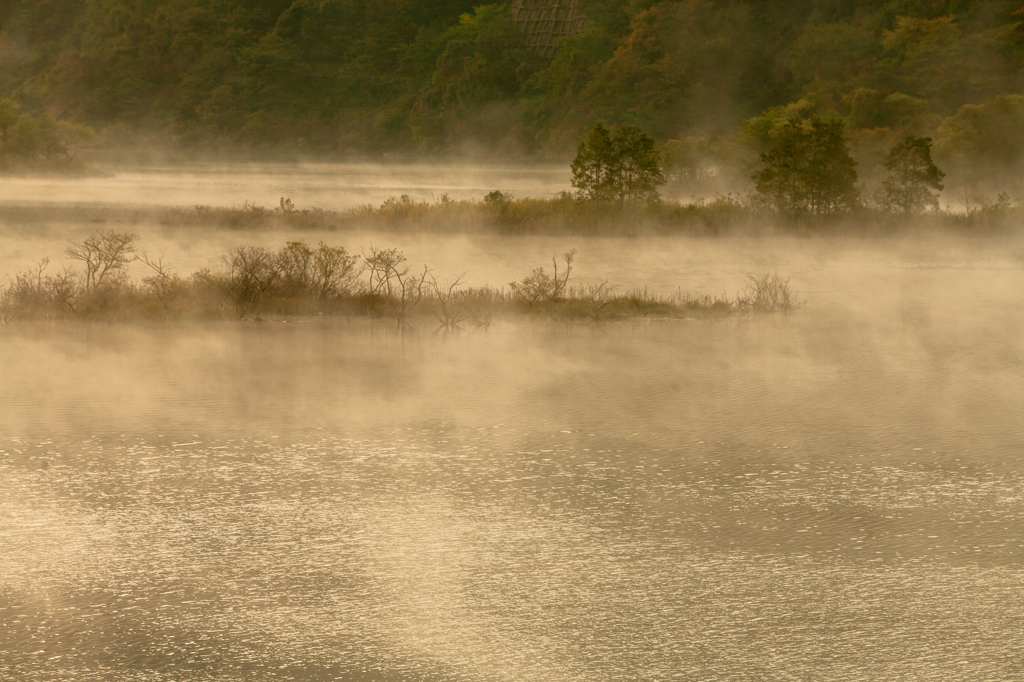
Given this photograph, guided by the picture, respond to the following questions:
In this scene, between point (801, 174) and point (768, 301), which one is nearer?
point (768, 301)

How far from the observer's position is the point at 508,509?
8.52 metres

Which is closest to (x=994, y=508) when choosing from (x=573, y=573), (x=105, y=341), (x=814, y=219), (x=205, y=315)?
(x=573, y=573)

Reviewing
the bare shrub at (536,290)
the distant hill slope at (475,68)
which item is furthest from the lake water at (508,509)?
the distant hill slope at (475,68)

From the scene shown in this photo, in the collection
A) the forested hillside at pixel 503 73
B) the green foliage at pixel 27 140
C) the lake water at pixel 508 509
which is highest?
the forested hillside at pixel 503 73

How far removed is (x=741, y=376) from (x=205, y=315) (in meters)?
8.50

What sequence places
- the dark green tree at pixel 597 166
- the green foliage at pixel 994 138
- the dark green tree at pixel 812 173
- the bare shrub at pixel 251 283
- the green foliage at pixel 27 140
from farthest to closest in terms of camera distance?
the green foliage at pixel 27 140 < the green foliage at pixel 994 138 < the dark green tree at pixel 597 166 < the dark green tree at pixel 812 173 < the bare shrub at pixel 251 283

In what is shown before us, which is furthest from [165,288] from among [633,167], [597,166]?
[633,167]

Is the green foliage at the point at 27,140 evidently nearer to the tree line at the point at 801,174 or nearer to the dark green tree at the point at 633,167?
the tree line at the point at 801,174

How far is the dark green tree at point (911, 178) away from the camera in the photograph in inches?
1428

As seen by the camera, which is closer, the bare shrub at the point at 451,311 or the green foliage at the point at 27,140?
the bare shrub at the point at 451,311

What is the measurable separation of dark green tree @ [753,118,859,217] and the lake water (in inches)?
784

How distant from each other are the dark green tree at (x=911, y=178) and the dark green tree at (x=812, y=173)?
137 centimetres

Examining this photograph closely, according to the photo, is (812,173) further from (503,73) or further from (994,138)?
(503,73)

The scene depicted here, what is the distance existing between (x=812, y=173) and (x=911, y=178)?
10.8 feet
